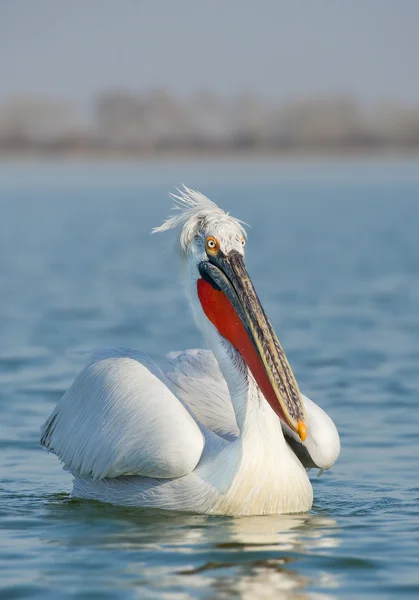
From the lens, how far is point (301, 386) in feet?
35.8

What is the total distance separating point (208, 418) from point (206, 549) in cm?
114

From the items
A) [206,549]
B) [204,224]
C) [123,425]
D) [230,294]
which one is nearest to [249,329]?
[230,294]

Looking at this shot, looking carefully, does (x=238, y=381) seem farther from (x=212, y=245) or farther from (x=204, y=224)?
(x=204, y=224)

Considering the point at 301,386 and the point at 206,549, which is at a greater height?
the point at 301,386

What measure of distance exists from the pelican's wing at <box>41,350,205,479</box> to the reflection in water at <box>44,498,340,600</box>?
239 millimetres

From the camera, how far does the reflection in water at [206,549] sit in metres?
6.02

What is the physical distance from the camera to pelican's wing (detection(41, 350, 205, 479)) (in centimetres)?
692

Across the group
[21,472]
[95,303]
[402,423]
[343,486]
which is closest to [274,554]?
[343,486]

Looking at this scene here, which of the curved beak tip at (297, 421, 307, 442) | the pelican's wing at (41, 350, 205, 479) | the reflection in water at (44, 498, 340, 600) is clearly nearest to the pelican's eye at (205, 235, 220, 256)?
the pelican's wing at (41, 350, 205, 479)

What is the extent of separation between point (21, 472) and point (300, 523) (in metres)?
1.98

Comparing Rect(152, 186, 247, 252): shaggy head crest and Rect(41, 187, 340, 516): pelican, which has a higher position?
Rect(152, 186, 247, 252): shaggy head crest

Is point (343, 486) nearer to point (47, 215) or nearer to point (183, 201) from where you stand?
point (183, 201)

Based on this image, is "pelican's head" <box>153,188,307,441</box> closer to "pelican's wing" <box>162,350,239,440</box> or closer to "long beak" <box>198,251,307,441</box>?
"long beak" <box>198,251,307,441</box>

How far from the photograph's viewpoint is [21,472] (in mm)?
8312
